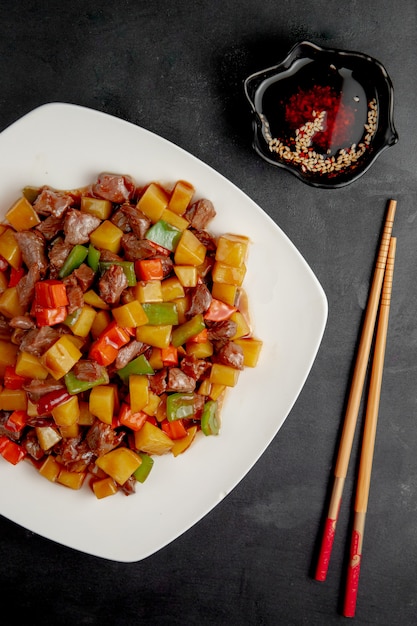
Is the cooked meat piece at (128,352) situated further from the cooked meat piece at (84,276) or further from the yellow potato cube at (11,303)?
the yellow potato cube at (11,303)

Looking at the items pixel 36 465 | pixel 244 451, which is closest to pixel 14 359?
pixel 36 465

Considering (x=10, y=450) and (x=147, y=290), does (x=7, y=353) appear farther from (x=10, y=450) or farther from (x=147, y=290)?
(x=147, y=290)

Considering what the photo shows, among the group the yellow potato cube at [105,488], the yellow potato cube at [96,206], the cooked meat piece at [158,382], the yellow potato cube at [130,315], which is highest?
the yellow potato cube at [96,206]

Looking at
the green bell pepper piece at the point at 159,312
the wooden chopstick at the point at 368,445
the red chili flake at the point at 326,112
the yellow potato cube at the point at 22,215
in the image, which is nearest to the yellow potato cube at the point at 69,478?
the green bell pepper piece at the point at 159,312

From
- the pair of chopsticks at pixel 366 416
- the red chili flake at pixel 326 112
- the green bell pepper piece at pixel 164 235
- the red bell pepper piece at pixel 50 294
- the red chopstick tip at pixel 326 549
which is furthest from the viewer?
the red chopstick tip at pixel 326 549

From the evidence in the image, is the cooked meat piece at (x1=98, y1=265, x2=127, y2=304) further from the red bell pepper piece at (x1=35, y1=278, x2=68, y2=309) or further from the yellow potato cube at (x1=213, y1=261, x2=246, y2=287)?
the yellow potato cube at (x1=213, y1=261, x2=246, y2=287)

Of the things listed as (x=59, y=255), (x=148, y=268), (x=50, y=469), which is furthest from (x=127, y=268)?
(x=50, y=469)

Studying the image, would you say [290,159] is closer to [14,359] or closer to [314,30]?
[314,30]

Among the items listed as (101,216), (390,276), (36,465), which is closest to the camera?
(101,216)
